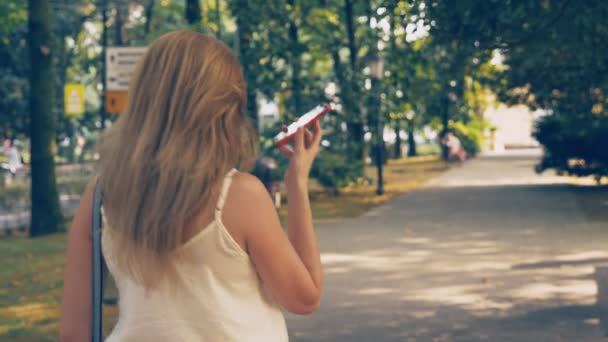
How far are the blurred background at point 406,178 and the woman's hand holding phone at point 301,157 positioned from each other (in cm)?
15

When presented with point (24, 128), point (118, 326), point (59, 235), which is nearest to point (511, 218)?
point (59, 235)

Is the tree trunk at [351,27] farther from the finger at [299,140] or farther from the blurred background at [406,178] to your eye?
the finger at [299,140]

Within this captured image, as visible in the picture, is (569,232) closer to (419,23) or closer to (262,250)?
(419,23)

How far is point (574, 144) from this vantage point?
25094 mm

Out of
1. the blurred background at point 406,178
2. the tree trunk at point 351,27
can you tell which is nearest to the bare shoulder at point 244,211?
the blurred background at point 406,178

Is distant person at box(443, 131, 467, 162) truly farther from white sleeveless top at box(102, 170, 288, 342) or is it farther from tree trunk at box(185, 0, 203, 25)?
white sleeveless top at box(102, 170, 288, 342)

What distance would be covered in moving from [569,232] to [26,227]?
884cm

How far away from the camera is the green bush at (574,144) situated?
2441 cm

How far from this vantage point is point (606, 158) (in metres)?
24.6

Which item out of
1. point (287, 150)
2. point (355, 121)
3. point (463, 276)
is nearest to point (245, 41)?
point (355, 121)

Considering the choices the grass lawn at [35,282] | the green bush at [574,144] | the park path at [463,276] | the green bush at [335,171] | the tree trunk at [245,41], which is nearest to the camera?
the park path at [463,276]

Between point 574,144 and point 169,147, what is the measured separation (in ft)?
78.1

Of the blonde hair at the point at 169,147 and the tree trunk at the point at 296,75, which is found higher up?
the tree trunk at the point at 296,75

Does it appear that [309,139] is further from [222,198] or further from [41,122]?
[41,122]
